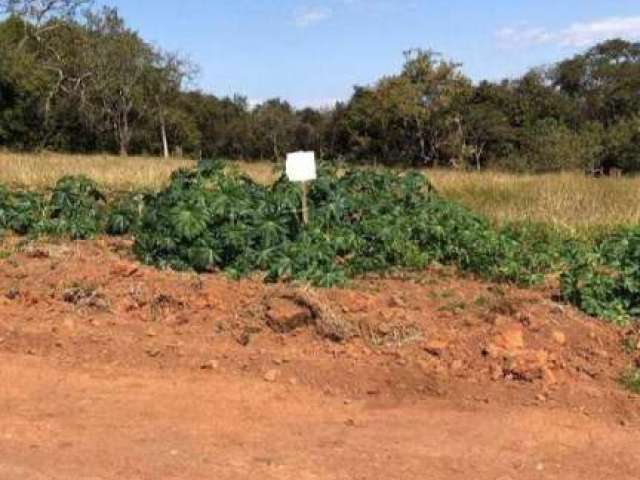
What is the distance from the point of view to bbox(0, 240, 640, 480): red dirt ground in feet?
14.9

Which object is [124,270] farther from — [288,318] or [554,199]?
[554,199]

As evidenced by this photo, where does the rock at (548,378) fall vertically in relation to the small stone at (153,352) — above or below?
below

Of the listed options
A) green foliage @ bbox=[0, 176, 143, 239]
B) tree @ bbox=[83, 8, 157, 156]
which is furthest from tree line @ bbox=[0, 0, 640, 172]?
green foliage @ bbox=[0, 176, 143, 239]

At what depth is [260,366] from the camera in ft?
18.8

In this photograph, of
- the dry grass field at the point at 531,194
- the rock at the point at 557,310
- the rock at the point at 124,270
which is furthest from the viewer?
the dry grass field at the point at 531,194

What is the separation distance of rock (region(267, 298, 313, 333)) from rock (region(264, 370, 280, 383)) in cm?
57

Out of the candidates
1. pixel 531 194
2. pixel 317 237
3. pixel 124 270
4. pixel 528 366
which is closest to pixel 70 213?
pixel 124 270

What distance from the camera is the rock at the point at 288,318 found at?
6.19m

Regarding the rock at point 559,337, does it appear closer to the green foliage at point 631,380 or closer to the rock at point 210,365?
the green foliage at point 631,380

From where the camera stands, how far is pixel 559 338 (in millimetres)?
5910

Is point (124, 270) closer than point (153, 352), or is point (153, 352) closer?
point (153, 352)

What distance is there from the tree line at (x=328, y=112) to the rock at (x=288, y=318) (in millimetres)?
36509

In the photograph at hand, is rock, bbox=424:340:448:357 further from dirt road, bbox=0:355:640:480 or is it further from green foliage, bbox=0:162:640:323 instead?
green foliage, bbox=0:162:640:323

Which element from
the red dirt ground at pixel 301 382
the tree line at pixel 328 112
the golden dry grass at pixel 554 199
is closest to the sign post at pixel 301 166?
the red dirt ground at pixel 301 382
